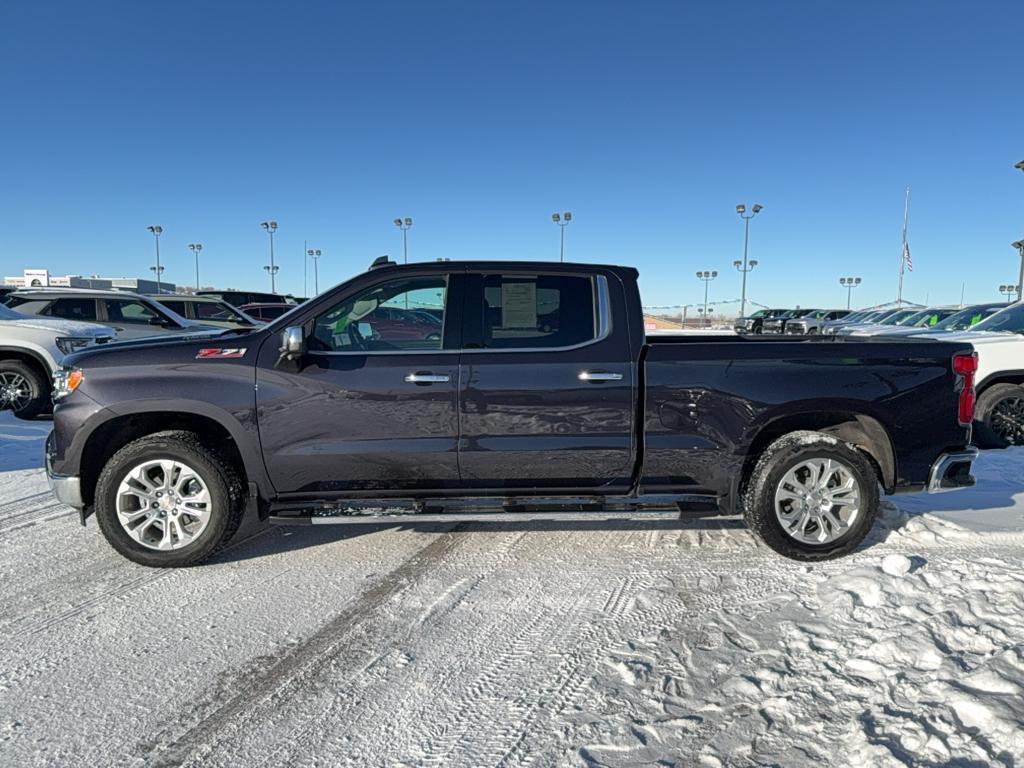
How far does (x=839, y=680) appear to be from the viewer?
103 inches

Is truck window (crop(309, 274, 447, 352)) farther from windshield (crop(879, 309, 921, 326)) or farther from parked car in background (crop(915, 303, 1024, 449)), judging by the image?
windshield (crop(879, 309, 921, 326))

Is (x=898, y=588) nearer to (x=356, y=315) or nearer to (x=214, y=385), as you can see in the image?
(x=356, y=315)

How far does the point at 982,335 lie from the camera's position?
25.1ft

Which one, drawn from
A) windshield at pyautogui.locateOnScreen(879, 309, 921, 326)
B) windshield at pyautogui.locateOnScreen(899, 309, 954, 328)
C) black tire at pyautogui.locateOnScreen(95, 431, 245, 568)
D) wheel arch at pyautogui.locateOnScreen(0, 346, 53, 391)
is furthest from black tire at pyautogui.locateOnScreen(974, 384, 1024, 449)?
windshield at pyautogui.locateOnScreen(879, 309, 921, 326)

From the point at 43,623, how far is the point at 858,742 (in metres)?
3.78

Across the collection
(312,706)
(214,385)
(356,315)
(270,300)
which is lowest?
(312,706)

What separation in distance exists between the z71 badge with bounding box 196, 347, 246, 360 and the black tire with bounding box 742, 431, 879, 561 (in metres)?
3.31

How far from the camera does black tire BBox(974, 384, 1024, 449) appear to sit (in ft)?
23.9

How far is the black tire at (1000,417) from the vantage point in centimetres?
727

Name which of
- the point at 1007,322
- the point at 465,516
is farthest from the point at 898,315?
the point at 465,516

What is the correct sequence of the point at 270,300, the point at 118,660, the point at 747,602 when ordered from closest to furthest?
the point at 118,660
the point at 747,602
the point at 270,300

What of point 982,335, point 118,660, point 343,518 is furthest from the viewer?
point 982,335

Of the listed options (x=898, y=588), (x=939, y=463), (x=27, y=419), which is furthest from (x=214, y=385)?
(x=27, y=419)

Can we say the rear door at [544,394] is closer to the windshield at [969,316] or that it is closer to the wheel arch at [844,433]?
the wheel arch at [844,433]
